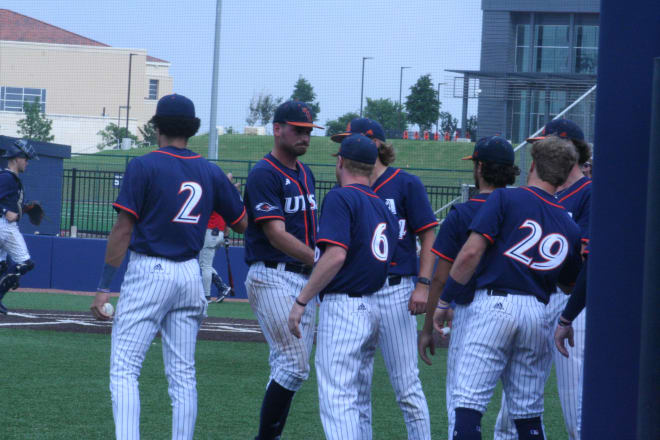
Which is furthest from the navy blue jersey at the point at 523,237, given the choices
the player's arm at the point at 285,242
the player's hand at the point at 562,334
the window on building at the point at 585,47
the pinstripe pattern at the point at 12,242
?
the window on building at the point at 585,47

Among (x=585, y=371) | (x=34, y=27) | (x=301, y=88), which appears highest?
(x=34, y=27)

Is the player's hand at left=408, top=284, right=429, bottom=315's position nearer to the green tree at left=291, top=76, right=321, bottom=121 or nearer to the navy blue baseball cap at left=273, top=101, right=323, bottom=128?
the navy blue baseball cap at left=273, top=101, right=323, bottom=128

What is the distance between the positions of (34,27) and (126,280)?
77.0 metres

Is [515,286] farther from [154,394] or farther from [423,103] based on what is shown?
[423,103]

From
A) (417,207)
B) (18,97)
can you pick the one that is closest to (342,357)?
(417,207)

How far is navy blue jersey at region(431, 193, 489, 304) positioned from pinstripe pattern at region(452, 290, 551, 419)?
18.1 inches

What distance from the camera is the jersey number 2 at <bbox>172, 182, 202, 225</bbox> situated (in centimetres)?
462

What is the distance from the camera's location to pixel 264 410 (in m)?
5.20

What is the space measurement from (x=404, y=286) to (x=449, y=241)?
0.40 metres

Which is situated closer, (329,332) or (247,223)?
(329,332)

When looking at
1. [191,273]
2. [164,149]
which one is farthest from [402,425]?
[164,149]

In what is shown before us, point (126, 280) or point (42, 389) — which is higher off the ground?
point (126, 280)

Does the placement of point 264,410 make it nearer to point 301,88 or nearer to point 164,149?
point 164,149

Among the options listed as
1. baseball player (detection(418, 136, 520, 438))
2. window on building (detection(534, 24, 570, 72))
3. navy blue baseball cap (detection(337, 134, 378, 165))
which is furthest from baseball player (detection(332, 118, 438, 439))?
window on building (detection(534, 24, 570, 72))
